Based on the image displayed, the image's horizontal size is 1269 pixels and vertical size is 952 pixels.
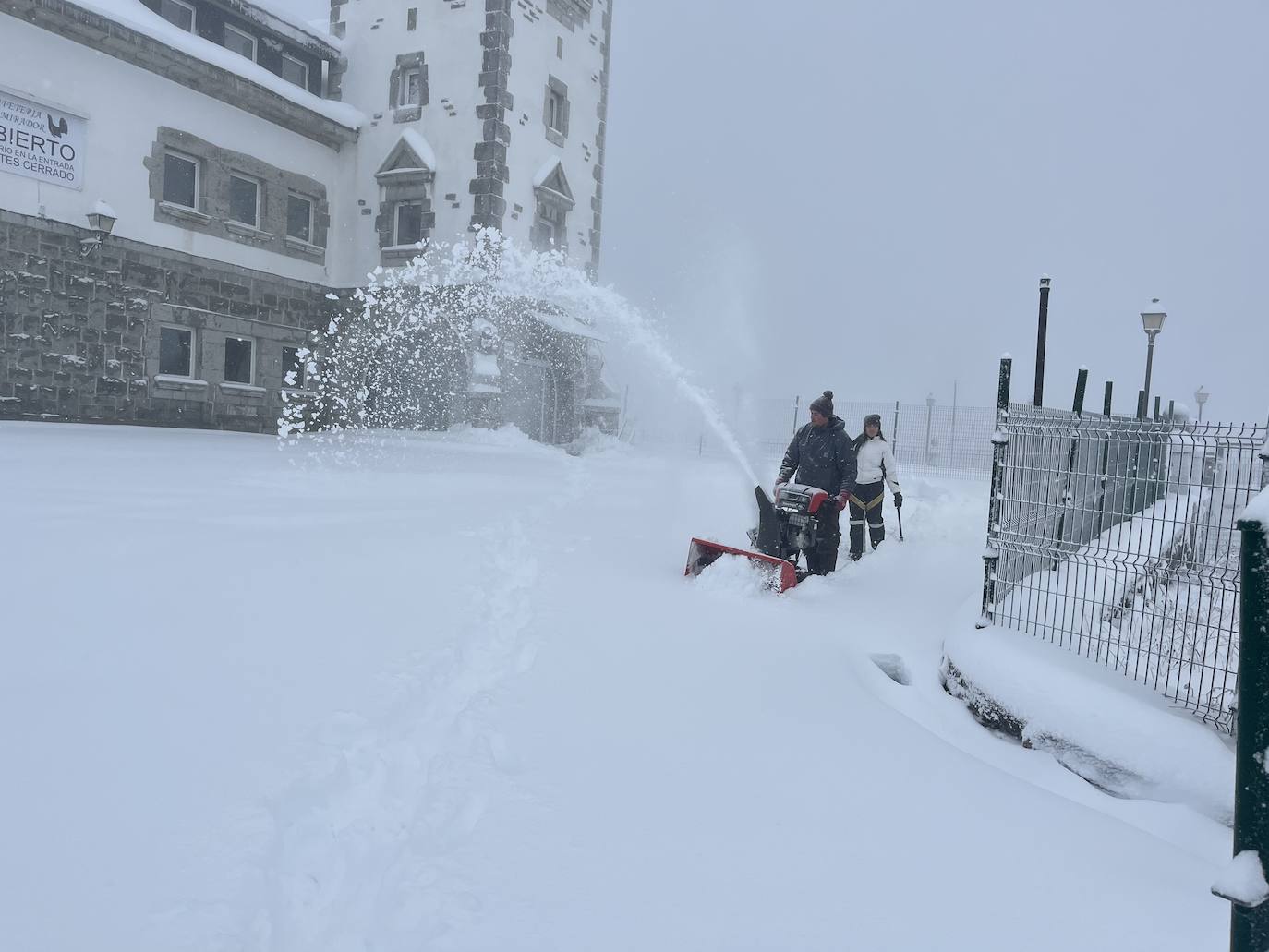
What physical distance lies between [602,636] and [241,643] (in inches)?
76.9

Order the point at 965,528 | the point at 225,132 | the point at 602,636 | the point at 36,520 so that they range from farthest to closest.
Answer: the point at 225,132 < the point at 965,528 < the point at 36,520 < the point at 602,636

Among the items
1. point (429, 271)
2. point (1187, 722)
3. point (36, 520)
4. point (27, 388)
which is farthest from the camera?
point (429, 271)

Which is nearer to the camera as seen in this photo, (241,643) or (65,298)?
(241,643)

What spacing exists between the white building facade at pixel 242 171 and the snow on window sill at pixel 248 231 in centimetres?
4

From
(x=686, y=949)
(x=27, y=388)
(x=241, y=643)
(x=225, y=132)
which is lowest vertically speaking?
(x=686, y=949)

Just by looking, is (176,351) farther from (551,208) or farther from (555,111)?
(555,111)

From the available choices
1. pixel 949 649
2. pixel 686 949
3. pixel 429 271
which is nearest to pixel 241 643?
pixel 686 949

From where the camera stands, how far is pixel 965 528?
10.9 metres

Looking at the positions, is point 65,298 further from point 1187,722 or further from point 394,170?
point 1187,722

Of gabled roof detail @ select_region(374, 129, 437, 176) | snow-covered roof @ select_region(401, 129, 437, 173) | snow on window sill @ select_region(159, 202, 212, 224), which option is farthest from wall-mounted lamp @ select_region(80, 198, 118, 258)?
snow-covered roof @ select_region(401, 129, 437, 173)

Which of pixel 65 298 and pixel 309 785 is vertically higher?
pixel 65 298

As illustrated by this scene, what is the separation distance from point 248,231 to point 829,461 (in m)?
14.4

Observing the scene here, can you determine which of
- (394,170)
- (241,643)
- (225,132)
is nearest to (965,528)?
(241,643)

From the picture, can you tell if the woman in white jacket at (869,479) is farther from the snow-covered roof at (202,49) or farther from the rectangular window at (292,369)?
the snow-covered roof at (202,49)
